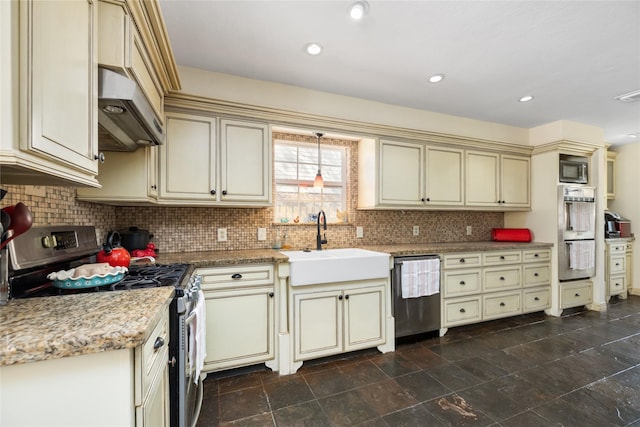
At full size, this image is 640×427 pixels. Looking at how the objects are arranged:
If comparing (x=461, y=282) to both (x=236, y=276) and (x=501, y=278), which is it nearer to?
(x=501, y=278)

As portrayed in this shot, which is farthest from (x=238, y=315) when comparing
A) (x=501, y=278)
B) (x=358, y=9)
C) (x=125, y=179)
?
(x=501, y=278)

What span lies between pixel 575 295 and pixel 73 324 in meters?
4.89

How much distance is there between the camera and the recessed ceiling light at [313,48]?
1995mm

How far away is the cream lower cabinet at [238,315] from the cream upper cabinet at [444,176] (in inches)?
82.0

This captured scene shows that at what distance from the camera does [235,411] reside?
173 centimetres

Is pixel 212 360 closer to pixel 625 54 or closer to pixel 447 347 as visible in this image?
pixel 447 347

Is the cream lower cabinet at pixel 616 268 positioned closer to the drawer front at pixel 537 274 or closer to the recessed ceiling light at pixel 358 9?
the drawer front at pixel 537 274

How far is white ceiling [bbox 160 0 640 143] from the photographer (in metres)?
1.68

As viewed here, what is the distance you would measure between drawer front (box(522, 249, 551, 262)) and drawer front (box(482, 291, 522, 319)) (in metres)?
0.43

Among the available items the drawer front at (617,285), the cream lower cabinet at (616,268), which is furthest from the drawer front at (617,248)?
the drawer front at (617,285)

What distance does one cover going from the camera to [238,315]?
206 centimetres

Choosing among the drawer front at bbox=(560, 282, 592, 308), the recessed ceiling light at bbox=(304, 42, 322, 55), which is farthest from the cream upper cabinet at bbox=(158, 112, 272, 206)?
the drawer front at bbox=(560, 282, 592, 308)

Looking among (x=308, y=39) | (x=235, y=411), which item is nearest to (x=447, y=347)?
(x=235, y=411)

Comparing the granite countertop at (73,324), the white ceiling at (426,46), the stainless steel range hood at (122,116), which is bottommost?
the granite countertop at (73,324)
